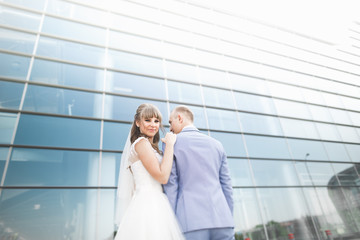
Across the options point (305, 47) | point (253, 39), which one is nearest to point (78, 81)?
point (253, 39)

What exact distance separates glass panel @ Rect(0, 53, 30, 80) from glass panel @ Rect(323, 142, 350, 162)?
12132 mm

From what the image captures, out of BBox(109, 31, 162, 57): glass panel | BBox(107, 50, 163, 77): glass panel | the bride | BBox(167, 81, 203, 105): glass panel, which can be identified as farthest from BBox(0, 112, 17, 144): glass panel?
the bride

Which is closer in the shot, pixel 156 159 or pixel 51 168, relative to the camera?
pixel 156 159

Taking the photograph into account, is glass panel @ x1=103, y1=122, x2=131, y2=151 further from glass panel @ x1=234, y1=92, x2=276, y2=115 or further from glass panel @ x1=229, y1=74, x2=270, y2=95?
glass panel @ x1=229, y1=74, x2=270, y2=95

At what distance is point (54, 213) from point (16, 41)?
18.5 feet

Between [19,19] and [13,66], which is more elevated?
[19,19]

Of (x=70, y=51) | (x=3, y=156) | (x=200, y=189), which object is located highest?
(x=70, y=51)

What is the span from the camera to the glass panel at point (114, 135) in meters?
6.14

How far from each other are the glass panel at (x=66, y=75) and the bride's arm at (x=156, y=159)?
5791 mm

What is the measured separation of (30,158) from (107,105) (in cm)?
251

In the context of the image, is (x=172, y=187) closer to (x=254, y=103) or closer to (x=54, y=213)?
(x=54, y=213)

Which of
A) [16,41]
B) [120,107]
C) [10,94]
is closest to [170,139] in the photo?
[120,107]

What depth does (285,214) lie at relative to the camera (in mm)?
7191

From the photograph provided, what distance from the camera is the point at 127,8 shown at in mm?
9719
